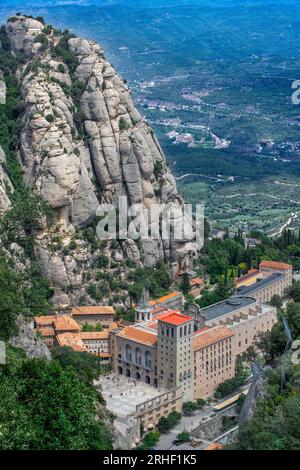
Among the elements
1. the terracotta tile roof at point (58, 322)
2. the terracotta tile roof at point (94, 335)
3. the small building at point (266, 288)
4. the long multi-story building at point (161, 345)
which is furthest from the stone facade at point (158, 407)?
the small building at point (266, 288)

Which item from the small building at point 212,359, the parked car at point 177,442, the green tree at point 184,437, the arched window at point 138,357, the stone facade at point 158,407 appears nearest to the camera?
the parked car at point 177,442

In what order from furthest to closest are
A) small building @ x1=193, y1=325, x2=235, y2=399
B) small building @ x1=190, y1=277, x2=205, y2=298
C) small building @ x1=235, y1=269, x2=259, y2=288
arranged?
small building @ x1=235, y1=269, x2=259, y2=288 → small building @ x1=190, y1=277, x2=205, y2=298 → small building @ x1=193, y1=325, x2=235, y2=399

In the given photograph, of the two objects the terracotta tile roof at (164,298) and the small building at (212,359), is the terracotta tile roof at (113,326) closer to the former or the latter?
the terracotta tile roof at (164,298)

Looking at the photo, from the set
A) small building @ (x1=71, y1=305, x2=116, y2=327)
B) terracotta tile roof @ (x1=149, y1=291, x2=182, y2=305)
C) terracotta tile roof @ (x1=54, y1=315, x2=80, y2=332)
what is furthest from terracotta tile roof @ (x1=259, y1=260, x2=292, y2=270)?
terracotta tile roof @ (x1=54, y1=315, x2=80, y2=332)

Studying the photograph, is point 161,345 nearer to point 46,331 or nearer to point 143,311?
point 143,311

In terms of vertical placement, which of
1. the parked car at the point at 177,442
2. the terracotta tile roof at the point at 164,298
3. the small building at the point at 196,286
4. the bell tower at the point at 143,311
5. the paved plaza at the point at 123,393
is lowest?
the parked car at the point at 177,442

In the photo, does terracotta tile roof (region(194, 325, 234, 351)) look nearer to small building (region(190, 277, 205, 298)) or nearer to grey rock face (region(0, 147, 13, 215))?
small building (region(190, 277, 205, 298))

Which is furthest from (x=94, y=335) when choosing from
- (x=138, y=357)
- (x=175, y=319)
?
(x=175, y=319)
